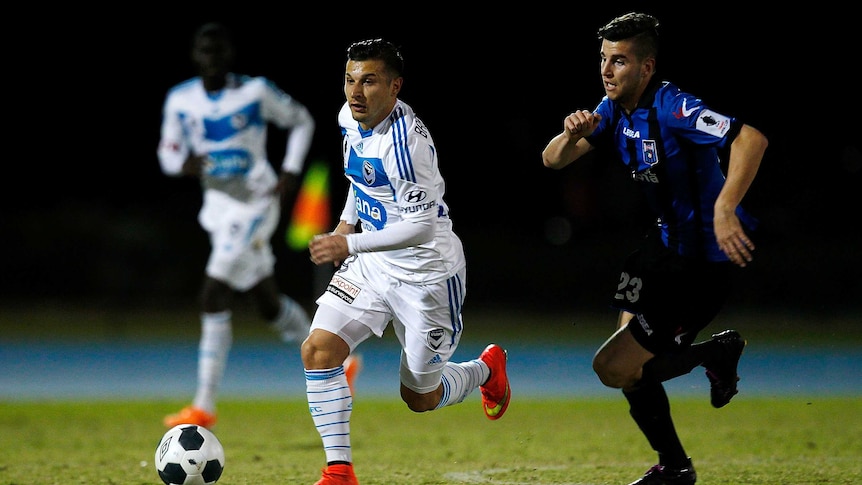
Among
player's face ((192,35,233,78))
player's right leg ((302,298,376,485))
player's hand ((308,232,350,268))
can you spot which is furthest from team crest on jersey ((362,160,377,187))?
player's face ((192,35,233,78))

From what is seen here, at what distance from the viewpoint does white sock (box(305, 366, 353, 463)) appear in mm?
5078

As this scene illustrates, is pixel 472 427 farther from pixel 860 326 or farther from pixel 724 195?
pixel 860 326

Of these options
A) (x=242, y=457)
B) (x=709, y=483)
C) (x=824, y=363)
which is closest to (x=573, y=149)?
(x=709, y=483)

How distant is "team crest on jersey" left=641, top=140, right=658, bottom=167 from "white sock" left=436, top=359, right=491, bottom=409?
163 cm

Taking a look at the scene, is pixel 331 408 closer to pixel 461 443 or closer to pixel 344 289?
pixel 344 289

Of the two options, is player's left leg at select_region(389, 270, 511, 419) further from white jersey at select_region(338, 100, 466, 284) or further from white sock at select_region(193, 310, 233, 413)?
white sock at select_region(193, 310, 233, 413)

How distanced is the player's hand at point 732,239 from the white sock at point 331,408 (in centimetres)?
200

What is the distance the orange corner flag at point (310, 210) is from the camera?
18.0 m

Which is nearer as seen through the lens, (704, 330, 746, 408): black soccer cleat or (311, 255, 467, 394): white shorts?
(311, 255, 467, 394): white shorts

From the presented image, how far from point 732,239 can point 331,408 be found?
2109 millimetres

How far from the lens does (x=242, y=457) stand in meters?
7.07

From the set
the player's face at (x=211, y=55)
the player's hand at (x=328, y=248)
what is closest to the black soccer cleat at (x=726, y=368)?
the player's hand at (x=328, y=248)

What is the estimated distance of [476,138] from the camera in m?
22.0

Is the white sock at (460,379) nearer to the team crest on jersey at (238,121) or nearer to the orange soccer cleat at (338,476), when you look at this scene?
the orange soccer cleat at (338,476)
